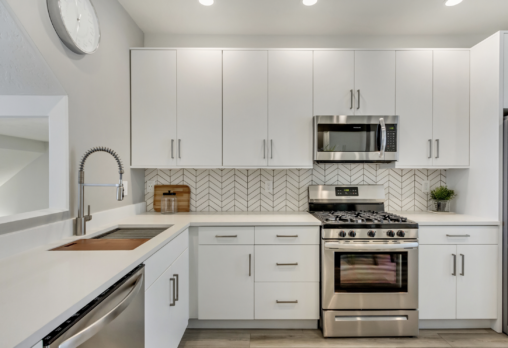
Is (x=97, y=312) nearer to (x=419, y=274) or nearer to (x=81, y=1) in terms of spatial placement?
(x=81, y=1)

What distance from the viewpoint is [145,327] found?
1.38 meters

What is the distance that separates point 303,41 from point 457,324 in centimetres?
281

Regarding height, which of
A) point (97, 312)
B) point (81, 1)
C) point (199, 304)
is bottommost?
point (199, 304)

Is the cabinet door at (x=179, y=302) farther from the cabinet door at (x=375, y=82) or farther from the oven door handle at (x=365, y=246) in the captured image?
the cabinet door at (x=375, y=82)

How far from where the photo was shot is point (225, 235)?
7.59 feet

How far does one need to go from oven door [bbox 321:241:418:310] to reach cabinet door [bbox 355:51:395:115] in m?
1.16

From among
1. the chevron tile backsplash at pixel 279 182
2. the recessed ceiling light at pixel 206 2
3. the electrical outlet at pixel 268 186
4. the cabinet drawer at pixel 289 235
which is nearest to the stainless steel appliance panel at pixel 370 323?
the cabinet drawer at pixel 289 235

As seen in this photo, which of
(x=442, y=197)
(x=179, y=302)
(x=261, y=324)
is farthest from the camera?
(x=442, y=197)

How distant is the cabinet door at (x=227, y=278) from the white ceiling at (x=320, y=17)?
6.27ft

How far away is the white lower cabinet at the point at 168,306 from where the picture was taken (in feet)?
4.79

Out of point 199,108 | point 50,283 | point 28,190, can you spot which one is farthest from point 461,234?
point 28,190

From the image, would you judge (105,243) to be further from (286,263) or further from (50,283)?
(286,263)

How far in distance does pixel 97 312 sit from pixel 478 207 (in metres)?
2.85

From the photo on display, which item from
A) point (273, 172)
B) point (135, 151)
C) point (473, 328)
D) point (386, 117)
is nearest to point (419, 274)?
point (473, 328)
